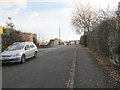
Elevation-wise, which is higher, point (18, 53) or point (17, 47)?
point (17, 47)

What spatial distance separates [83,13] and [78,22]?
259 cm

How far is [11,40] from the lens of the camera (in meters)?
34.7

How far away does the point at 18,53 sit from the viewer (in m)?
19.4

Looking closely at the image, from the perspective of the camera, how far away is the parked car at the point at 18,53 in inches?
749

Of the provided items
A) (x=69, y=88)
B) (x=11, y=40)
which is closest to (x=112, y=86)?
(x=69, y=88)

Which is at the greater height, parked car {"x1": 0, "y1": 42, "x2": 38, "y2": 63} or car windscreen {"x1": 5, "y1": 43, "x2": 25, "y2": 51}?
car windscreen {"x1": 5, "y1": 43, "x2": 25, "y2": 51}

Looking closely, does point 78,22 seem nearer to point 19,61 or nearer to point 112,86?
point 19,61

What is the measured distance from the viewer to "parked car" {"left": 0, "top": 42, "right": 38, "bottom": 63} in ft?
62.4

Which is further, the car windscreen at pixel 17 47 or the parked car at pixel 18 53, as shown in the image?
the car windscreen at pixel 17 47

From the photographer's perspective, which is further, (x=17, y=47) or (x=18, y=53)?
(x=17, y=47)

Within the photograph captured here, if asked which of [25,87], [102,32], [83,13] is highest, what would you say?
[83,13]

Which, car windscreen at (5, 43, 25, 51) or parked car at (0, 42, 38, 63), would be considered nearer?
parked car at (0, 42, 38, 63)

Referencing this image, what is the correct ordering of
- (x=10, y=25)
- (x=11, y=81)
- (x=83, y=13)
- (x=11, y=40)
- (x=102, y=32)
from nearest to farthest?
(x=11, y=81) → (x=102, y=32) → (x=11, y=40) → (x=10, y=25) → (x=83, y=13)

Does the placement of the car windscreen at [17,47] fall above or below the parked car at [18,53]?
above
